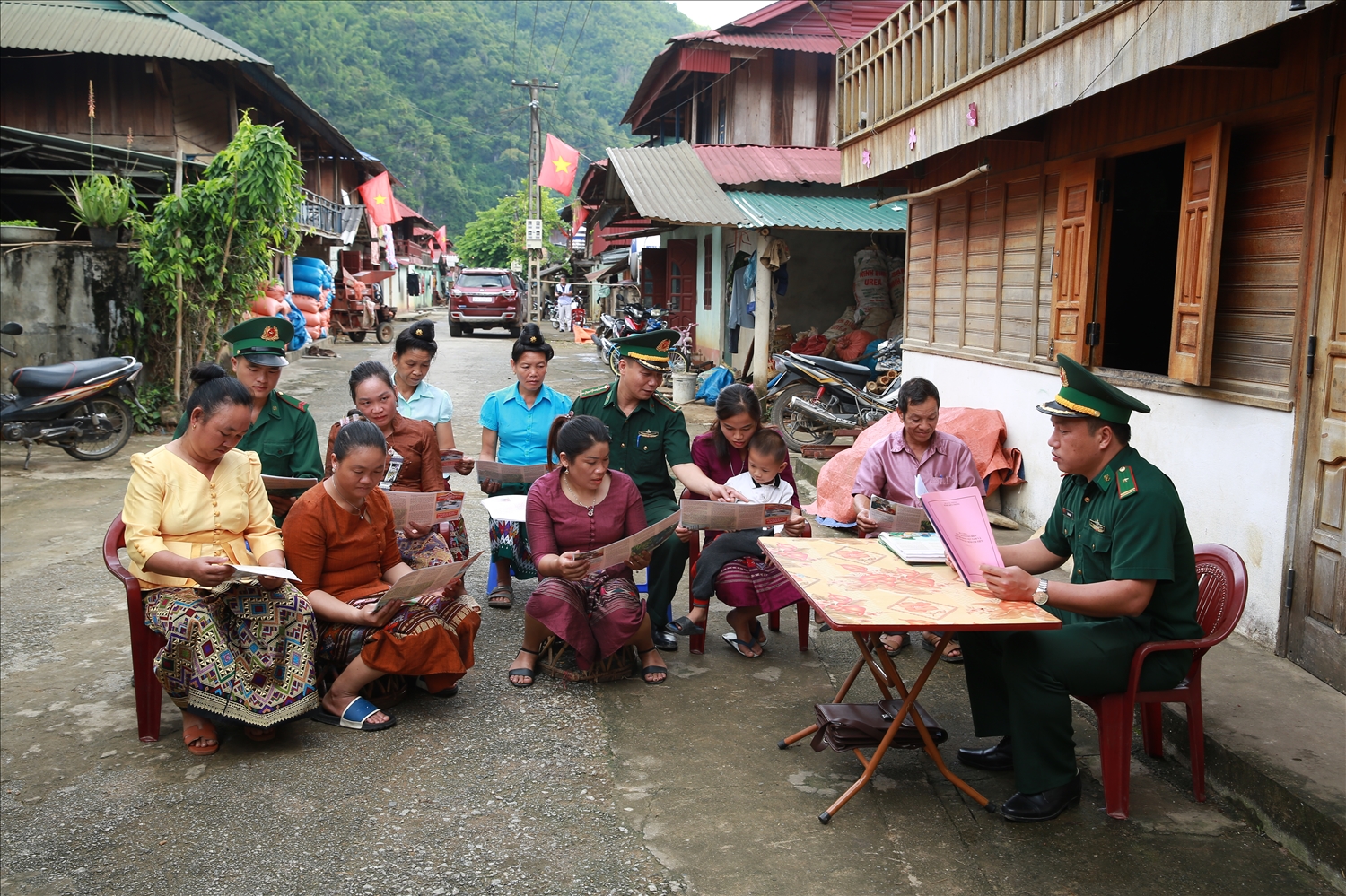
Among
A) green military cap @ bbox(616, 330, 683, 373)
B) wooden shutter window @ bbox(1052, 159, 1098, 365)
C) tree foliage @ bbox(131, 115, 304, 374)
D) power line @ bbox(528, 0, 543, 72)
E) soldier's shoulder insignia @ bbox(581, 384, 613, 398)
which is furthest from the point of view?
power line @ bbox(528, 0, 543, 72)

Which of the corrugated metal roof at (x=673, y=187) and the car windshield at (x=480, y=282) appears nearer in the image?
the corrugated metal roof at (x=673, y=187)

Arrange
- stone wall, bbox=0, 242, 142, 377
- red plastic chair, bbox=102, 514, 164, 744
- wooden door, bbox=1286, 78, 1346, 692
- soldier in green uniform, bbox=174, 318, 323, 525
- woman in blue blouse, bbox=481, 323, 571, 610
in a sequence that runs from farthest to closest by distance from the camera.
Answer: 1. stone wall, bbox=0, 242, 142, 377
2. woman in blue blouse, bbox=481, 323, 571, 610
3. soldier in green uniform, bbox=174, 318, 323, 525
4. wooden door, bbox=1286, 78, 1346, 692
5. red plastic chair, bbox=102, 514, 164, 744

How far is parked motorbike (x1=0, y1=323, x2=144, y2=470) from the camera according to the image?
904 cm

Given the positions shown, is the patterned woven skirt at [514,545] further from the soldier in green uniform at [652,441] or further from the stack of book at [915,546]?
the stack of book at [915,546]

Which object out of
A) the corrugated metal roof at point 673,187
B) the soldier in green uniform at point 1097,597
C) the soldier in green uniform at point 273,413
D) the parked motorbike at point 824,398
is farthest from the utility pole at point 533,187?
the soldier in green uniform at point 1097,597

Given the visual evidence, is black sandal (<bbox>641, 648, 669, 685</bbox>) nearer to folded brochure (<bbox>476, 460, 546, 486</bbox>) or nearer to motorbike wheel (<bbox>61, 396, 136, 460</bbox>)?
folded brochure (<bbox>476, 460, 546, 486</bbox>)

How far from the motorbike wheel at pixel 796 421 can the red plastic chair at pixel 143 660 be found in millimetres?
7457

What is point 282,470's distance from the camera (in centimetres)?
464

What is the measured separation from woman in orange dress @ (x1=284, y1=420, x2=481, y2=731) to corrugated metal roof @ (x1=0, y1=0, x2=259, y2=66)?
13.4 m

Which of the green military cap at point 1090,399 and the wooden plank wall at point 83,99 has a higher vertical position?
the wooden plank wall at point 83,99

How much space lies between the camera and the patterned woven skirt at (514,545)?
5184 millimetres

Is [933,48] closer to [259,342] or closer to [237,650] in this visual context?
[259,342]

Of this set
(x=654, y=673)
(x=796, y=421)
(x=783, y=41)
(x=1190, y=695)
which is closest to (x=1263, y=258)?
(x=1190, y=695)

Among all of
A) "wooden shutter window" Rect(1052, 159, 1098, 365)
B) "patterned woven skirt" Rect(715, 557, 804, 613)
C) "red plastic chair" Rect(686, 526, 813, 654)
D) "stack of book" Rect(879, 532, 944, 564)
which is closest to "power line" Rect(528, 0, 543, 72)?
"wooden shutter window" Rect(1052, 159, 1098, 365)
